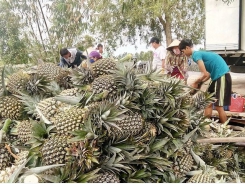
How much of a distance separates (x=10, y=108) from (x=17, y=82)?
0.19 metres

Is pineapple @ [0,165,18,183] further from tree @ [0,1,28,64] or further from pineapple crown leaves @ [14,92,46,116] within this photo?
tree @ [0,1,28,64]

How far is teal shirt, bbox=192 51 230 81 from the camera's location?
471 centimetres

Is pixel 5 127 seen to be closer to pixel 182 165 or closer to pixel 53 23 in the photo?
pixel 182 165

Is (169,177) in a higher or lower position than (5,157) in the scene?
lower

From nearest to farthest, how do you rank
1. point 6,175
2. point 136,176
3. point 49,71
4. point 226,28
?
1. point 6,175
2. point 136,176
3. point 49,71
4. point 226,28

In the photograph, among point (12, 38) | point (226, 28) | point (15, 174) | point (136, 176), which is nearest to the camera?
point (15, 174)

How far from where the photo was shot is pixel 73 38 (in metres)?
10.9

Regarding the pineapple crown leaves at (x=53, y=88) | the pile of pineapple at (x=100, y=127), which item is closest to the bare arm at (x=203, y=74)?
the pile of pineapple at (x=100, y=127)

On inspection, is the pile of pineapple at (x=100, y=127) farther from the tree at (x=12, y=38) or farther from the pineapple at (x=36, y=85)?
the tree at (x=12, y=38)

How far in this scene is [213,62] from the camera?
472cm

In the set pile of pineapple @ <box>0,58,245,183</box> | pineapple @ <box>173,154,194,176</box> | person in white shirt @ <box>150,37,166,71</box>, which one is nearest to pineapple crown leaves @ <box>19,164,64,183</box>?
pile of pineapple @ <box>0,58,245,183</box>

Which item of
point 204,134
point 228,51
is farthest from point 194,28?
point 204,134

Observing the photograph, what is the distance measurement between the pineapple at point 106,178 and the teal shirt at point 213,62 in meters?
3.15

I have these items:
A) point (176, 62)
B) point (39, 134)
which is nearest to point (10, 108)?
point (39, 134)
